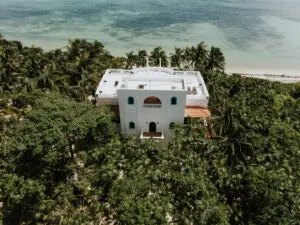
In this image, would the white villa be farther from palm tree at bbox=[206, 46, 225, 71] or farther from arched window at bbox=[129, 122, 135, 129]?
palm tree at bbox=[206, 46, 225, 71]

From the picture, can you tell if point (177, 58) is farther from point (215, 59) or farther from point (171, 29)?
point (171, 29)

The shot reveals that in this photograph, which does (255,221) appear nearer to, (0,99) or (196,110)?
(196,110)

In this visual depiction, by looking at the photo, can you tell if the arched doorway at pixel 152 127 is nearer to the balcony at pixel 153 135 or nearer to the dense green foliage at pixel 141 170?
the balcony at pixel 153 135

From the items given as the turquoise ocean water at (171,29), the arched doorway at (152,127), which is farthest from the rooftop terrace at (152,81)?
the turquoise ocean water at (171,29)

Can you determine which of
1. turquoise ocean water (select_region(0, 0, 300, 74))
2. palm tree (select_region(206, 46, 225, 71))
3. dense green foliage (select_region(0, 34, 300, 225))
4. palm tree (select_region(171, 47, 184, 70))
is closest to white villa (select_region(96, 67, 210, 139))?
dense green foliage (select_region(0, 34, 300, 225))

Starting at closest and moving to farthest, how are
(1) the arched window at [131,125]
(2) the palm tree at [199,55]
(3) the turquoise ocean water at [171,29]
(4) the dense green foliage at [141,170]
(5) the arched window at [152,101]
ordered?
(4) the dense green foliage at [141,170] → (5) the arched window at [152,101] → (1) the arched window at [131,125] → (2) the palm tree at [199,55] → (3) the turquoise ocean water at [171,29]

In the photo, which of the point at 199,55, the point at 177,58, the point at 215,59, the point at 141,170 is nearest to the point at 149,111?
the point at 141,170

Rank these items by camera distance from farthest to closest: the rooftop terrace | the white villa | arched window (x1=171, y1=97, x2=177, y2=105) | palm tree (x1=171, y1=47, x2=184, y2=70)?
palm tree (x1=171, y1=47, x2=184, y2=70) → the rooftop terrace → arched window (x1=171, y1=97, x2=177, y2=105) → the white villa
